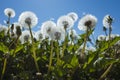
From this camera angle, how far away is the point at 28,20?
2.80 meters

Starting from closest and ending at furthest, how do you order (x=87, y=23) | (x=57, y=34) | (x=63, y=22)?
(x=57, y=34)
(x=87, y=23)
(x=63, y=22)

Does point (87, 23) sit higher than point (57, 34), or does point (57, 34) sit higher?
point (87, 23)

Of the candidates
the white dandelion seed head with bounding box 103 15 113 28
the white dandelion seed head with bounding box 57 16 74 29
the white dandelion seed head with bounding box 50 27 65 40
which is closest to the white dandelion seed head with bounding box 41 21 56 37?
the white dandelion seed head with bounding box 50 27 65 40

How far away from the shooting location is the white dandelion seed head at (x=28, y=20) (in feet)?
9.12

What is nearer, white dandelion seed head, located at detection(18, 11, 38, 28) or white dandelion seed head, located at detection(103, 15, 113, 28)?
white dandelion seed head, located at detection(18, 11, 38, 28)

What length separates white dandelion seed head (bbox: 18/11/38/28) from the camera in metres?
2.78

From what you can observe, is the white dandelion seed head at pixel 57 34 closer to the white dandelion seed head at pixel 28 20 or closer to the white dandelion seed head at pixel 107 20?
the white dandelion seed head at pixel 28 20

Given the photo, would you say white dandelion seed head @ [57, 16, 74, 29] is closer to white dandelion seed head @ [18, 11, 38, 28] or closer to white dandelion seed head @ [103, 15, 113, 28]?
white dandelion seed head @ [18, 11, 38, 28]

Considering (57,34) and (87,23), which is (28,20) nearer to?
(57,34)

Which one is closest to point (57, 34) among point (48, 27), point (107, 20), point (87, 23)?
point (48, 27)

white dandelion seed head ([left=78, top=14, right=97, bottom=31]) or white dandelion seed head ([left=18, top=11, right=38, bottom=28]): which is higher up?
white dandelion seed head ([left=18, top=11, right=38, bottom=28])

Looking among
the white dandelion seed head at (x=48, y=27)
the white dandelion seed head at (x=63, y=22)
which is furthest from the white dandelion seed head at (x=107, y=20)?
the white dandelion seed head at (x=48, y=27)

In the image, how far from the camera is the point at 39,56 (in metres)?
2.71

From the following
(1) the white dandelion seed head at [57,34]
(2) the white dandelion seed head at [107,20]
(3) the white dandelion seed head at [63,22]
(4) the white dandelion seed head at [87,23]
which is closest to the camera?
(1) the white dandelion seed head at [57,34]
